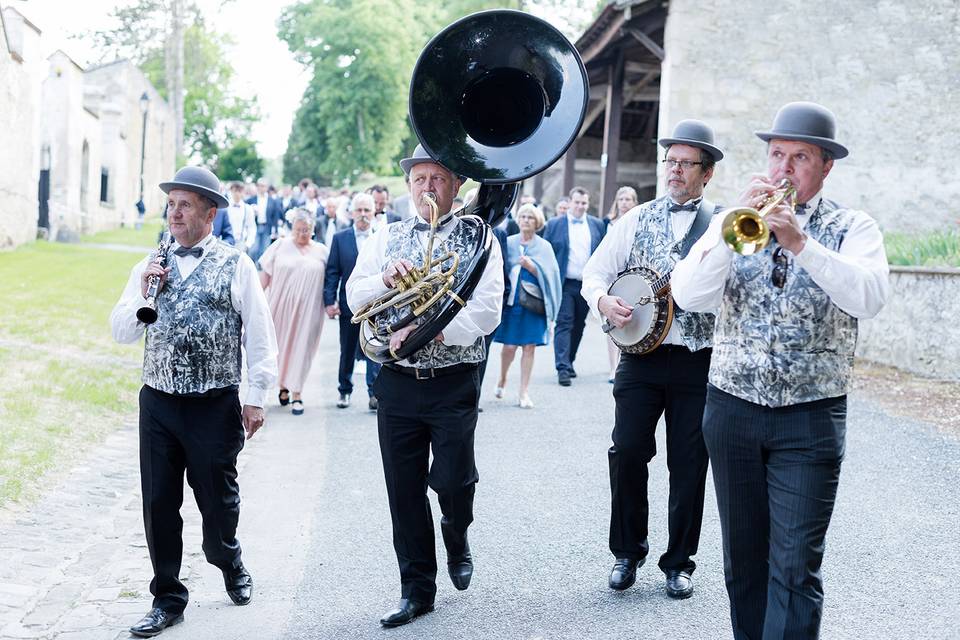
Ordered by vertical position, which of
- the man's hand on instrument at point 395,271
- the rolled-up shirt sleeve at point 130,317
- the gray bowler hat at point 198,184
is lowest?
the rolled-up shirt sleeve at point 130,317

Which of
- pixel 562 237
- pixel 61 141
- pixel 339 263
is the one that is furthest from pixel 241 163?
pixel 339 263

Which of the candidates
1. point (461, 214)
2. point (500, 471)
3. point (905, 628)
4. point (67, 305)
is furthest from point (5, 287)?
point (905, 628)

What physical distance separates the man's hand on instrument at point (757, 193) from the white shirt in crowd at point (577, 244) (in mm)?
8873

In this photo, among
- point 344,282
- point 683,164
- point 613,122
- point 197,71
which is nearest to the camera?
point 683,164

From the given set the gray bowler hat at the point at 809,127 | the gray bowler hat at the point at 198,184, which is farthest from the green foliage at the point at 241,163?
the gray bowler hat at the point at 809,127

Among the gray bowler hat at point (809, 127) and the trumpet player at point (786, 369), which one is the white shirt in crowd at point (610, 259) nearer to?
the trumpet player at point (786, 369)

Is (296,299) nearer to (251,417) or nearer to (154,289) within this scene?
(251,417)

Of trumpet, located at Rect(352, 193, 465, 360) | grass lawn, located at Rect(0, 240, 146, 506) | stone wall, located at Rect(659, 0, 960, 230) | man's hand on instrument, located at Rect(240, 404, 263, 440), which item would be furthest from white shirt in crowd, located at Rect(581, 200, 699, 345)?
stone wall, located at Rect(659, 0, 960, 230)

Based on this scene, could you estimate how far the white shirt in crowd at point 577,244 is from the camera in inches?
501

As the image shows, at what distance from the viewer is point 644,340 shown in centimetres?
519

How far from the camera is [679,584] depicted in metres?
5.31

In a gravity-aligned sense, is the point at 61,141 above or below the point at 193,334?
above

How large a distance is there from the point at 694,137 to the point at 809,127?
1482mm

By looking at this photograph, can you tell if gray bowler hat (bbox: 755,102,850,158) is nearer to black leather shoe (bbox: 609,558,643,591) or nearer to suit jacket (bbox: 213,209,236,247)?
black leather shoe (bbox: 609,558,643,591)
